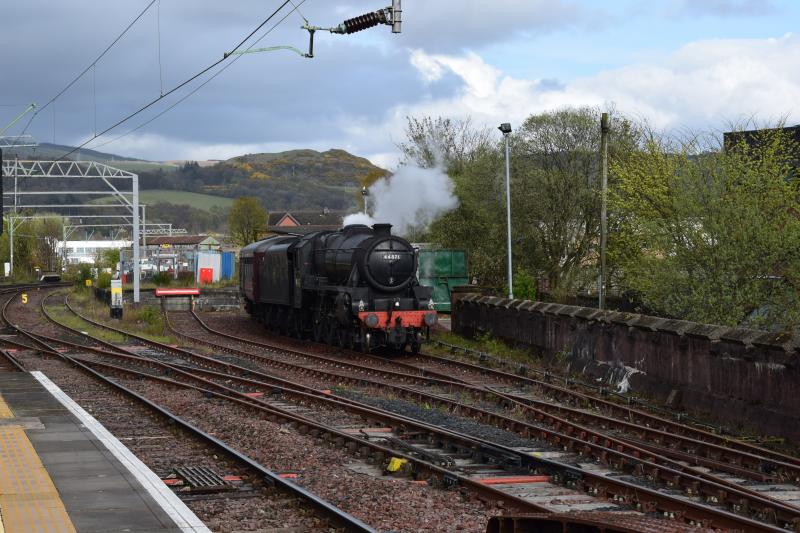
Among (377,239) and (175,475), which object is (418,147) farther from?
(175,475)

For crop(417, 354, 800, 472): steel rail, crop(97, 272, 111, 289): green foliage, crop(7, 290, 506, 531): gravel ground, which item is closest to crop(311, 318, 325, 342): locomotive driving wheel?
crop(417, 354, 800, 472): steel rail

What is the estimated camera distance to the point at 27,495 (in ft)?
29.9

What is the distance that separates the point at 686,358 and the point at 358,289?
957 centimetres

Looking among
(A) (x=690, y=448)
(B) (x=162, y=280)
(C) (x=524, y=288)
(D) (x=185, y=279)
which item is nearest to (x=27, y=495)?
(A) (x=690, y=448)

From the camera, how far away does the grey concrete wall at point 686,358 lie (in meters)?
14.9

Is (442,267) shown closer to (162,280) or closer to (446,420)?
(446,420)

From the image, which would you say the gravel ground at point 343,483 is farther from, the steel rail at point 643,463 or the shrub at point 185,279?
the shrub at point 185,279

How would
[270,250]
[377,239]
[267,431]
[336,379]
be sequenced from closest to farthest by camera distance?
[267,431], [336,379], [377,239], [270,250]

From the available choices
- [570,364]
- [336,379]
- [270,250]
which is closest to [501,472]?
[336,379]

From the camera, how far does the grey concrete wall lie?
14883 millimetres

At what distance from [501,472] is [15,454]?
219 inches

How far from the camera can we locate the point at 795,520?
29.7ft

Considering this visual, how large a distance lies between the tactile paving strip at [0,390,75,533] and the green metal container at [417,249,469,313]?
2436 centimetres

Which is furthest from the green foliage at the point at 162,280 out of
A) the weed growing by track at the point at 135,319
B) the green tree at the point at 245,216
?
the green tree at the point at 245,216
